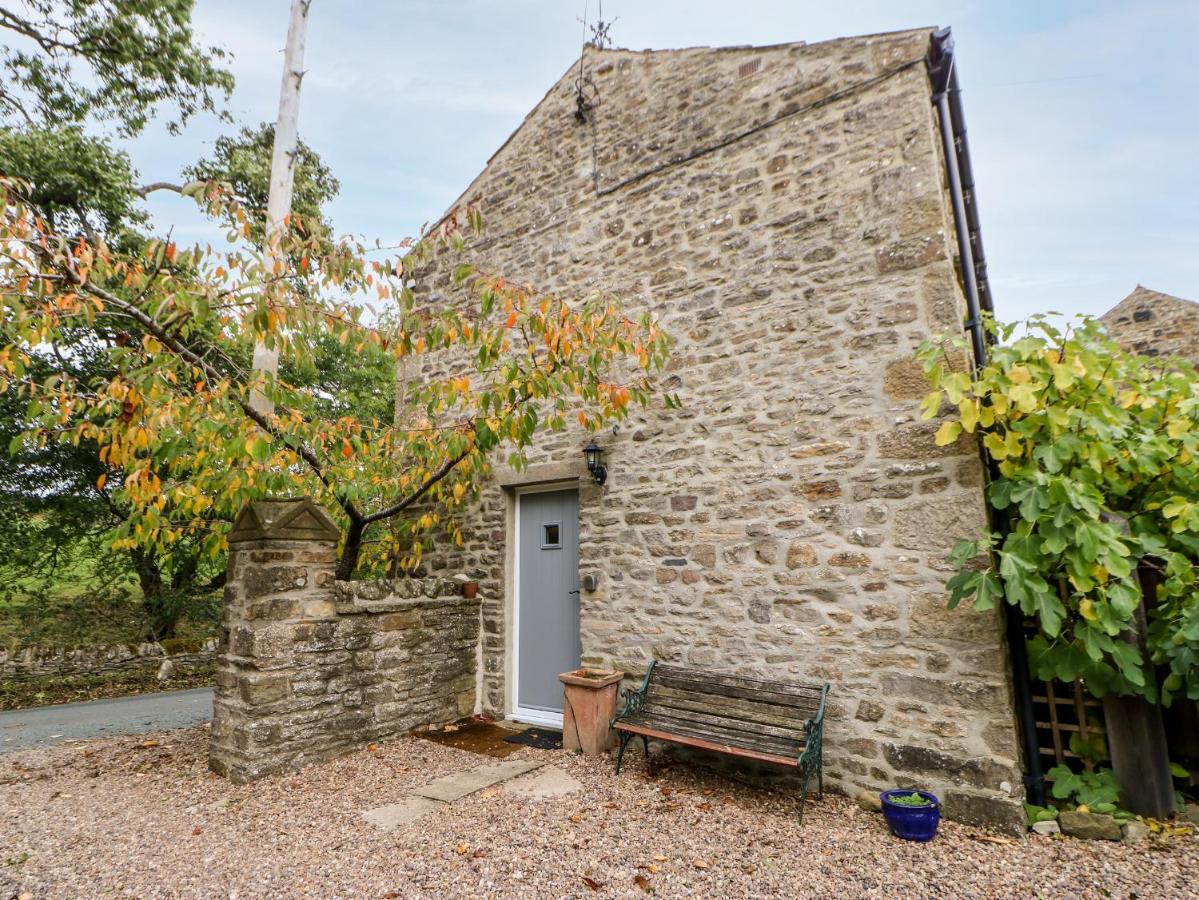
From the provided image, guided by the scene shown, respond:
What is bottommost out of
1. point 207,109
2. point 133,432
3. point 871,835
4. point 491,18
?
point 871,835

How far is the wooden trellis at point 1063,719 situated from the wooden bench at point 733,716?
3.87ft

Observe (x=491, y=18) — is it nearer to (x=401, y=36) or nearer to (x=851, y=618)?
(x=401, y=36)

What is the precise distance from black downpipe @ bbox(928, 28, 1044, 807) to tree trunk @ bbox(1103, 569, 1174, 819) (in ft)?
1.16

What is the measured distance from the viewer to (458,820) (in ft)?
11.1


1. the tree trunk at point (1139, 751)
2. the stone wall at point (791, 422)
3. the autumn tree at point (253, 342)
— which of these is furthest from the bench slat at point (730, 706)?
the autumn tree at point (253, 342)

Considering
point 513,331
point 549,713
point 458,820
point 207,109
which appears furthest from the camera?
point 207,109

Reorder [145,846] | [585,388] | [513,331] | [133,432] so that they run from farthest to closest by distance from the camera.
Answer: [513,331]
[585,388]
[133,432]
[145,846]

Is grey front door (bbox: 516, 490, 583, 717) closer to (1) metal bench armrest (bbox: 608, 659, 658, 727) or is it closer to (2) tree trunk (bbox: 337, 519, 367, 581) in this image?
(1) metal bench armrest (bbox: 608, 659, 658, 727)

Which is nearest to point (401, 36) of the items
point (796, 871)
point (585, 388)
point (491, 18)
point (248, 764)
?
point (491, 18)

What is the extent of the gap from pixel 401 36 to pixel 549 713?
265 inches

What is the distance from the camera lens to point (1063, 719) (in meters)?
3.53

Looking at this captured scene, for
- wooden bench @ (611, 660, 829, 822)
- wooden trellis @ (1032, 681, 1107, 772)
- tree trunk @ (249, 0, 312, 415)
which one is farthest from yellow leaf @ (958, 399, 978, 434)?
tree trunk @ (249, 0, 312, 415)

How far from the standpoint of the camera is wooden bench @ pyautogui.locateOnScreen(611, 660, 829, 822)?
359 centimetres

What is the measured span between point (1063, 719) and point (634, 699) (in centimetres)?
259
